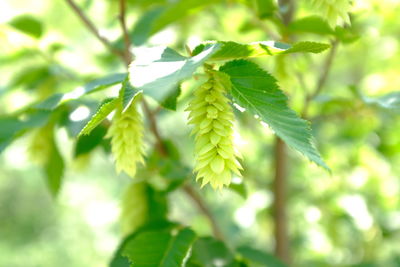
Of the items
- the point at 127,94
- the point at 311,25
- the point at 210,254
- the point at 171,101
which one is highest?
the point at 127,94

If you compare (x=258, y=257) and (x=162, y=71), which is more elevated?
(x=162, y=71)

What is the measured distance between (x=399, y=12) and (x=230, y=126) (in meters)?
1.35

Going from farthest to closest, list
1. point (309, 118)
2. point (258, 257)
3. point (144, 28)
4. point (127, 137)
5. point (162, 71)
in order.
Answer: point (309, 118) → point (144, 28) → point (258, 257) → point (127, 137) → point (162, 71)

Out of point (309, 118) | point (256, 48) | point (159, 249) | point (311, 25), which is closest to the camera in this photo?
point (256, 48)

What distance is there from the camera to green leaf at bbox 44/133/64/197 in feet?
4.21

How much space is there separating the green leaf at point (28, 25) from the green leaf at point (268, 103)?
798mm

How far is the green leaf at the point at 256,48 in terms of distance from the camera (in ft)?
2.38

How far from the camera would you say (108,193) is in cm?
518

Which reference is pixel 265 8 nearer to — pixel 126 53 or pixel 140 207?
pixel 126 53

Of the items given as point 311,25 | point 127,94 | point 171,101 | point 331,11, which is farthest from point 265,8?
point 127,94

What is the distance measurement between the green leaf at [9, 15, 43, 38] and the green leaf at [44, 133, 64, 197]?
343 millimetres

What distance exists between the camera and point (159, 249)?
37.7 inches

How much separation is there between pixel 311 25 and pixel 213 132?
47cm

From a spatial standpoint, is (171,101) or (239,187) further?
(239,187)
